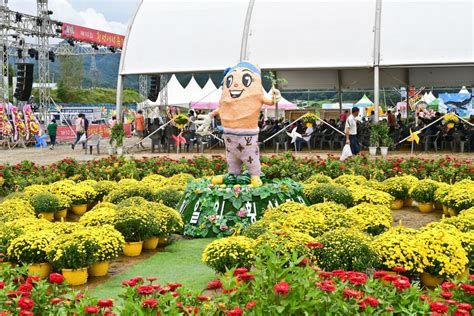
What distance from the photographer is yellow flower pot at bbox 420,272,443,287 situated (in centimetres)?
568

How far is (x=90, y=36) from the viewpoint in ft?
131

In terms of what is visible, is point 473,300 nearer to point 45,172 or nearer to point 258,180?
point 258,180

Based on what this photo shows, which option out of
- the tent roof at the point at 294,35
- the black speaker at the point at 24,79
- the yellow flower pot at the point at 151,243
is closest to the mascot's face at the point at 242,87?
the yellow flower pot at the point at 151,243

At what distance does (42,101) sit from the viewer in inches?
1162

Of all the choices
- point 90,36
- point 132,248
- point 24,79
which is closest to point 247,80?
point 132,248

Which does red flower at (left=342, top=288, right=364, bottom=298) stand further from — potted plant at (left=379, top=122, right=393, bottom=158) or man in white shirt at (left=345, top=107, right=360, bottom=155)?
potted plant at (left=379, top=122, right=393, bottom=158)

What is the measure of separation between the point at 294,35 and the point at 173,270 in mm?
14536

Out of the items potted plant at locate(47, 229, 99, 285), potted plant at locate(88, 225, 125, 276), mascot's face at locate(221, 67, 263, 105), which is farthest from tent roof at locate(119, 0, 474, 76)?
potted plant at locate(47, 229, 99, 285)

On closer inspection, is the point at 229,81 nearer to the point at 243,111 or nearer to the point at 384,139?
the point at 243,111

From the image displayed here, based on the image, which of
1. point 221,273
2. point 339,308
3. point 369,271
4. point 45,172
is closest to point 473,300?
point 339,308

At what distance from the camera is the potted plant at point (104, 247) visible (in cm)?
616

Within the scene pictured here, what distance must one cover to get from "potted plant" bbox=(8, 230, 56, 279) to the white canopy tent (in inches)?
552

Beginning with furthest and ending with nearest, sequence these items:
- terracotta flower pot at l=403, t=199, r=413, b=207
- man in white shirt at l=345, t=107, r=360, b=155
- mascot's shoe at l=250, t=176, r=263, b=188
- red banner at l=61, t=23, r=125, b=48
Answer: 1. red banner at l=61, t=23, r=125, b=48
2. man in white shirt at l=345, t=107, r=360, b=155
3. terracotta flower pot at l=403, t=199, r=413, b=207
4. mascot's shoe at l=250, t=176, r=263, b=188

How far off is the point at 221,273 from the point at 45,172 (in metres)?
7.69
